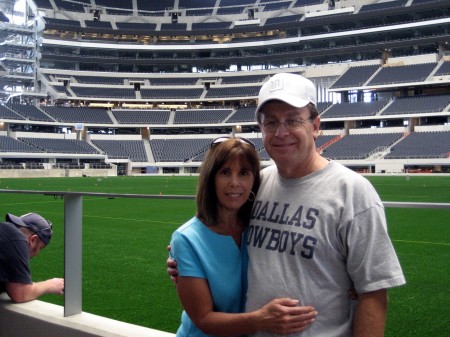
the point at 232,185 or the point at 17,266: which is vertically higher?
the point at 232,185

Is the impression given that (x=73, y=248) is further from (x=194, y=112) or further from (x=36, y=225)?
(x=194, y=112)

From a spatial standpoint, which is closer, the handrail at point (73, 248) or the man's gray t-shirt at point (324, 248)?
the man's gray t-shirt at point (324, 248)

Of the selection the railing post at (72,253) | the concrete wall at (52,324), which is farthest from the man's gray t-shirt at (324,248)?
the railing post at (72,253)

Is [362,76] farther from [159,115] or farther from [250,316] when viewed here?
[250,316]

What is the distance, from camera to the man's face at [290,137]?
1.97m

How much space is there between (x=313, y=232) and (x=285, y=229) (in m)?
0.11

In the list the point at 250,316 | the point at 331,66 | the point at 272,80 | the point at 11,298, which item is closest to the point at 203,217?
the point at 250,316

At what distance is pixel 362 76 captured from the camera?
202 feet

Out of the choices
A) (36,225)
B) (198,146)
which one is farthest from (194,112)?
(36,225)

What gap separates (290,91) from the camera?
76.0 inches

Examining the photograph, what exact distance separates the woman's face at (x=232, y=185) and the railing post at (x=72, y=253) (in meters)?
1.43

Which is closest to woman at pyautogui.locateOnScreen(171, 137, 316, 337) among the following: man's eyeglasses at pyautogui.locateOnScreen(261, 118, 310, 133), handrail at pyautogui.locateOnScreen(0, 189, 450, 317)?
man's eyeglasses at pyautogui.locateOnScreen(261, 118, 310, 133)

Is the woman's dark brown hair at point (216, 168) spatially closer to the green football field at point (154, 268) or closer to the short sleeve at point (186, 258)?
the short sleeve at point (186, 258)

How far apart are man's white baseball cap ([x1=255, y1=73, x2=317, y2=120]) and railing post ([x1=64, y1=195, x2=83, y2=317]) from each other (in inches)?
66.7
